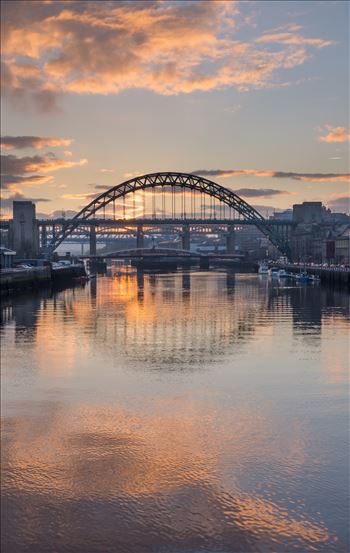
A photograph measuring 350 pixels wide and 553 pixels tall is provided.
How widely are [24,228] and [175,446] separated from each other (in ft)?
513

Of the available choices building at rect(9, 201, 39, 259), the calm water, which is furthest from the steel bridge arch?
the calm water

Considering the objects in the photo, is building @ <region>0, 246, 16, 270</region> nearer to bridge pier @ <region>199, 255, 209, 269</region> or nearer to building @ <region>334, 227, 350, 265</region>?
building @ <region>334, 227, 350, 265</region>

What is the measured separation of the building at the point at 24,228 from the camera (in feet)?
544

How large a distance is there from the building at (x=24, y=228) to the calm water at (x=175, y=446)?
136m

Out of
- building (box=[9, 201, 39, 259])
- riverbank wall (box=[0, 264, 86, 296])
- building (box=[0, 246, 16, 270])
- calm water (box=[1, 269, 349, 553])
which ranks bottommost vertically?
calm water (box=[1, 269, 349, 553])

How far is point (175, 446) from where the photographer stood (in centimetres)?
1568

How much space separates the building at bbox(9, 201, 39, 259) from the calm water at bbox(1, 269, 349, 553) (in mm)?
136076

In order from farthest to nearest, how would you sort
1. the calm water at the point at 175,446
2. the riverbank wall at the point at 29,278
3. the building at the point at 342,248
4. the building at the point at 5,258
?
the building at the point at 342,248, the building at the point at 5,258, the riverbank wall at the point at 29,278, the calm water at the point at 175,446

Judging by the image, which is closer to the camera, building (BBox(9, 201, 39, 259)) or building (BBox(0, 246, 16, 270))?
building (BBox(0, 246, 16, 270))

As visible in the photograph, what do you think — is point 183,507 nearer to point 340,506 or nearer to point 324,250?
point 340,506

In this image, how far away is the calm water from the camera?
1134 centimetres

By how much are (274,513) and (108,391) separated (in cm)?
1068

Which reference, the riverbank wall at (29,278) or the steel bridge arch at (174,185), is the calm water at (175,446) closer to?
the riverbank wall at (29,278)

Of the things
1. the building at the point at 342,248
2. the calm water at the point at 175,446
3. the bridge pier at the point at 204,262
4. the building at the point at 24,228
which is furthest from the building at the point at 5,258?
the bridge pier at the point at 204,262
